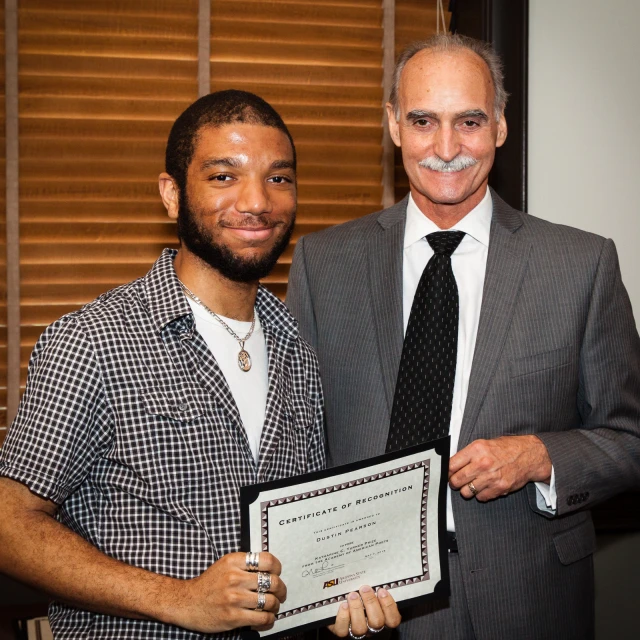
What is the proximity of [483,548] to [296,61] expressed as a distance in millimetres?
1954

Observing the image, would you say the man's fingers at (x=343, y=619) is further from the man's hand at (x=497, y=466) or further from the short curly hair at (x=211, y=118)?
the short curly hair at (x=211, y=118)

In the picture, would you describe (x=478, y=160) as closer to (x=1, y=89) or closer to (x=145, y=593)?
(x=145, y=593)

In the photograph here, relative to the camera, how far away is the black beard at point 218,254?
1.42m

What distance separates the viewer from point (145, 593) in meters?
1.16

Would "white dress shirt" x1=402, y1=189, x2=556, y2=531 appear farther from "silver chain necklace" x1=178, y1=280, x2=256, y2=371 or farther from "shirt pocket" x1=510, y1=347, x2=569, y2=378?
"silver chain necklace" x1=178, y1=280, x2=256, y2=371

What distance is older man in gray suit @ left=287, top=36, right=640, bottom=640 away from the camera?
1661 mm

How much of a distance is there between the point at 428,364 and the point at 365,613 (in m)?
0.59

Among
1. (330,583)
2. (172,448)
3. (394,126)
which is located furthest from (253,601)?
(394,126)

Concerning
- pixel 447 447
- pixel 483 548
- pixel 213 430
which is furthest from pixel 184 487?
pixel 483 548

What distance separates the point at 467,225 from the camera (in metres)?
1.82

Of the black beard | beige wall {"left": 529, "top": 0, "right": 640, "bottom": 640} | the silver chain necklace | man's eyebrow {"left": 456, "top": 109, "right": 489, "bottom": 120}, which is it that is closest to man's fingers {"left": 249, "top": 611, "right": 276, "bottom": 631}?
the silver chain necklace

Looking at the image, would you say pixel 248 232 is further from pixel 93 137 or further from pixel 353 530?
pixel 93 137

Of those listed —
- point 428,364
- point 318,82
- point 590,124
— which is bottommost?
point 428,364

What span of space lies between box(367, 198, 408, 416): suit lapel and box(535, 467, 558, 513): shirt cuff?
0.36 metres
